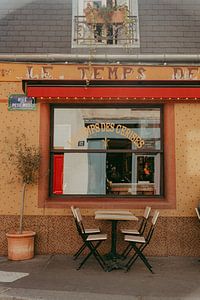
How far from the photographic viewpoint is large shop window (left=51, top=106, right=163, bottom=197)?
8.41 metres

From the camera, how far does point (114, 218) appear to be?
22.2 ft

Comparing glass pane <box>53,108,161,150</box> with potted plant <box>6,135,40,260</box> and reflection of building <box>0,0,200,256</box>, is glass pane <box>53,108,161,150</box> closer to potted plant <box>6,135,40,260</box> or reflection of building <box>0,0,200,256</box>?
reflection of building <box>0,0,200,256</box>

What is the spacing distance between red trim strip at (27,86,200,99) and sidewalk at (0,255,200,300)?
3.25 m

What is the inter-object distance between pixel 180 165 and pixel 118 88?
2.05m

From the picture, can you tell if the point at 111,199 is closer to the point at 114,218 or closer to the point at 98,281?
the point at 114,218

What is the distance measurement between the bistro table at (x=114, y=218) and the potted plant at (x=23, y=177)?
151 centimetres

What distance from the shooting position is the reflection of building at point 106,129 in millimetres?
7902

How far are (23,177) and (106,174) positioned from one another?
1.81m

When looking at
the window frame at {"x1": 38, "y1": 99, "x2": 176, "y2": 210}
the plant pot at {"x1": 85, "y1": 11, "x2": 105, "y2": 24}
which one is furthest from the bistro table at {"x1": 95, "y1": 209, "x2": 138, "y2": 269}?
the plant pot at {"x1": 85, "y1": 11, "x2": 105, "y2": 24}

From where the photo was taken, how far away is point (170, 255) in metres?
7.86

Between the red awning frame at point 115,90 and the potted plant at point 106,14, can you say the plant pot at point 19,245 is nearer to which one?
the red awning frame at point 115,90

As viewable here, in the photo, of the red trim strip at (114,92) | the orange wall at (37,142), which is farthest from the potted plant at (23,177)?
the red trim strip at (114,92)

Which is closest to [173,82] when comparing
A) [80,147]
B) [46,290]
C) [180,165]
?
[180,165]

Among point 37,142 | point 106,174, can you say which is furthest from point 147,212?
point 37,142
